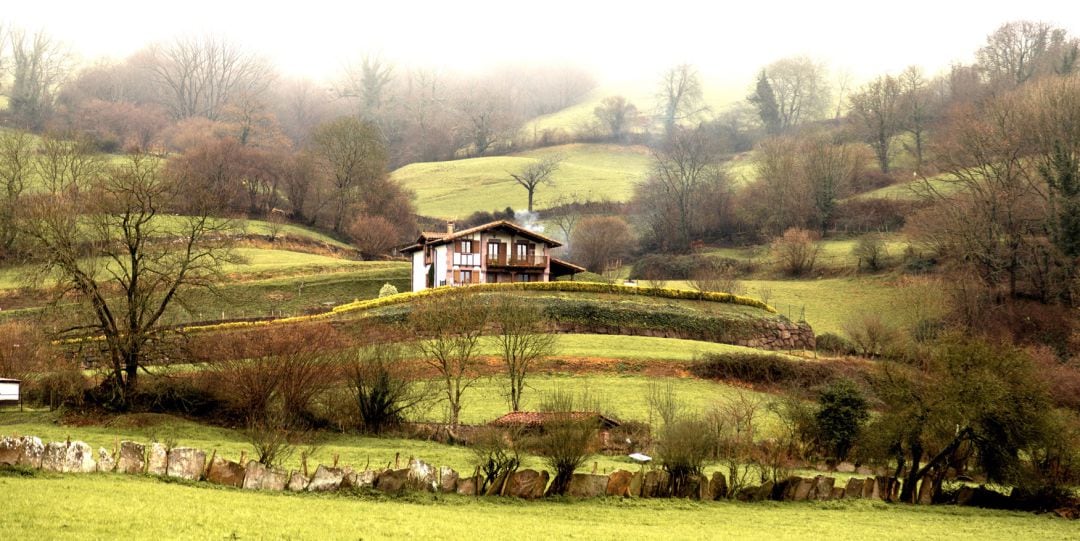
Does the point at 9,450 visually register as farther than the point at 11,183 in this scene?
No

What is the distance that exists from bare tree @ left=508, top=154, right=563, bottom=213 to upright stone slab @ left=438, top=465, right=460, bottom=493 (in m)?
95.0

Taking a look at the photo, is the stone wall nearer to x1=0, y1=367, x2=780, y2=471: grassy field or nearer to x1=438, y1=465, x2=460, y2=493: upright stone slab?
x1=0, y1=367, x2=780, y2=471: grassy field

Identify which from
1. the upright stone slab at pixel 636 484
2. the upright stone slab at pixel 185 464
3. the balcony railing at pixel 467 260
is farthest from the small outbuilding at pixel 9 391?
the balcony railing at pixel 467 260

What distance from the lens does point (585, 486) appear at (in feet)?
79.3

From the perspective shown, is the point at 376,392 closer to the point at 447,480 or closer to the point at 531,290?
the point at 447,480

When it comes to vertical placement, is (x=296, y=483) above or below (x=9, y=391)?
below

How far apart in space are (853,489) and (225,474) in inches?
718

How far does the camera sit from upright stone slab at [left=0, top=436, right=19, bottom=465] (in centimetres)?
1961

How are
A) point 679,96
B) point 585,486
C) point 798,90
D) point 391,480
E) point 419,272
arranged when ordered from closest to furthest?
point 391,480, point 585,486, point 419,272, point 798,90, point 679,96

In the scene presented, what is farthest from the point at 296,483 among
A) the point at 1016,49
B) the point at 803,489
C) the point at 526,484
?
the point at 1016,49

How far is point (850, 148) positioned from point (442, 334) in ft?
280

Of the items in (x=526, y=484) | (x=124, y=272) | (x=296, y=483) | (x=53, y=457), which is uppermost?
(x=124, y=272)

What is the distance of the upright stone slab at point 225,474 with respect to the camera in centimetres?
2102

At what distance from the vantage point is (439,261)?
70.4 m
